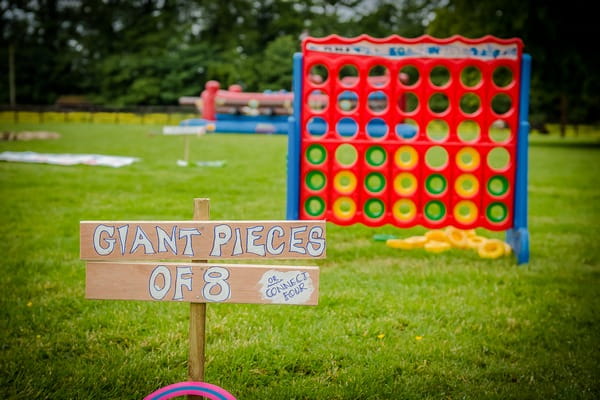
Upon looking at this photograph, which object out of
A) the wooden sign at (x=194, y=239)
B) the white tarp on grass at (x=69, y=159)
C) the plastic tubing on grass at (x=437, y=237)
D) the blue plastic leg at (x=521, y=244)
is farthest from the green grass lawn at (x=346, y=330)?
the white tarp on grass at (x=69, y=159)

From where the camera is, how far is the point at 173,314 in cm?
357

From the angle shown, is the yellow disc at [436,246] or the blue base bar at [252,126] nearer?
the yellow disc at [436,246]

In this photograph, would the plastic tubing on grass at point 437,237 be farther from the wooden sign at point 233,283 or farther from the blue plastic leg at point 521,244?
the wooden sign at point 233,283

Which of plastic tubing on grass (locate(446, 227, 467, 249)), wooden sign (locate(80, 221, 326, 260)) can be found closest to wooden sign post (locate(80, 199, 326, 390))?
wooden sign (locate(80, 221, 326, 260))

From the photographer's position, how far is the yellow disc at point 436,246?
17.5 feet

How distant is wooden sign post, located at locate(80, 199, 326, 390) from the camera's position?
7.02ft

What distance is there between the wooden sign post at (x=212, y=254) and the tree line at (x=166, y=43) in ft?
139

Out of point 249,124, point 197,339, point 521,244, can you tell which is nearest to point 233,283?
point 197,339

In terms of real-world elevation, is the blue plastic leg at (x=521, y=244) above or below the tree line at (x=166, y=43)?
below

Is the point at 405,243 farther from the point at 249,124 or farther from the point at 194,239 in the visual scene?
the point at 249,124

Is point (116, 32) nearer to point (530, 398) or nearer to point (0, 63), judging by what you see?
point (0, 63)

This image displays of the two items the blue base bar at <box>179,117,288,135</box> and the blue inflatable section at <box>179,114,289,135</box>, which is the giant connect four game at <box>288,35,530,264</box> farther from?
the blue base bar at <box>179,117,288,135</box>

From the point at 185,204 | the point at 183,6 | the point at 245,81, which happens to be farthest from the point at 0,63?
the point at 185,204

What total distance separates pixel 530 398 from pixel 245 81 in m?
43.9
